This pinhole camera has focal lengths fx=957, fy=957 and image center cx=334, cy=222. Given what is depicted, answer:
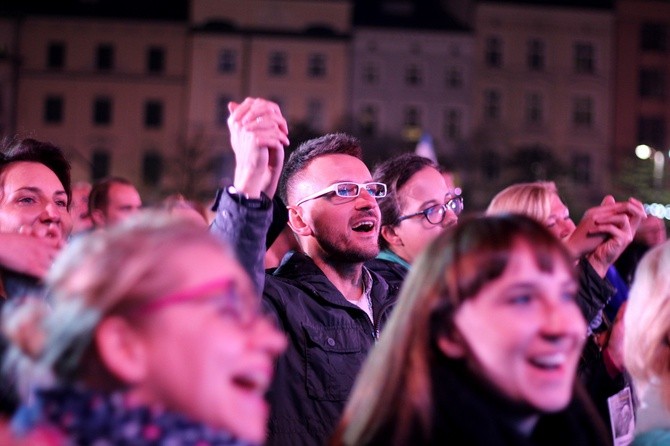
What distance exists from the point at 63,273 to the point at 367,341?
6.56 ft

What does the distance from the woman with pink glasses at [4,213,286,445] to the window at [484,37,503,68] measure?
5169 centimetres

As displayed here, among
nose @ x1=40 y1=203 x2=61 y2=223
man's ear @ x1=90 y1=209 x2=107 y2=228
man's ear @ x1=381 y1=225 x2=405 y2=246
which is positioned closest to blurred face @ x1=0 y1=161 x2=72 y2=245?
nose @ x1=40 y1=203 x2=61 y2=223

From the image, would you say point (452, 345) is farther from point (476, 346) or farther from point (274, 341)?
point (274, 341)

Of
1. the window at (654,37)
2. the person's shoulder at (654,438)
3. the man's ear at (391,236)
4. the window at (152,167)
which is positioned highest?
the window at (654,37)

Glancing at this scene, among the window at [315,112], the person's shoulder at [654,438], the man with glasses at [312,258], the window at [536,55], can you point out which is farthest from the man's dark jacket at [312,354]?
the window at [536,55]

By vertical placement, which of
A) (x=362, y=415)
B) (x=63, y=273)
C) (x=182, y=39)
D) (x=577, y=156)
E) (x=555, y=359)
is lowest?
(x=362, y=415)

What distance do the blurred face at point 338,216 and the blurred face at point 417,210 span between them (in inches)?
30.0

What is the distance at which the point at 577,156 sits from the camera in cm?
5328

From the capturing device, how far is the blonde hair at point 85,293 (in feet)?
6.37

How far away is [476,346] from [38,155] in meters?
2.58

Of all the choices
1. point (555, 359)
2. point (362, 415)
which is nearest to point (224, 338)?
point (362, 415)

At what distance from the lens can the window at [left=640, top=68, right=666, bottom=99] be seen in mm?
53906

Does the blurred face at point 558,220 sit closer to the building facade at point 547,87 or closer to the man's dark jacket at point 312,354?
the man's dark jacket at point 312,354

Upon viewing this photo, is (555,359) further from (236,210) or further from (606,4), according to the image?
(606,4)
